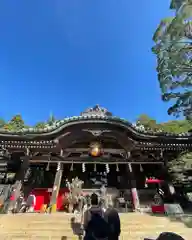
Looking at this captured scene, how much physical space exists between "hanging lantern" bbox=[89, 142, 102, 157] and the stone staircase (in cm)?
384

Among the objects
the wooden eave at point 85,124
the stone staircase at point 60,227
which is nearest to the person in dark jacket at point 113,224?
the stone staircase at point 60,227

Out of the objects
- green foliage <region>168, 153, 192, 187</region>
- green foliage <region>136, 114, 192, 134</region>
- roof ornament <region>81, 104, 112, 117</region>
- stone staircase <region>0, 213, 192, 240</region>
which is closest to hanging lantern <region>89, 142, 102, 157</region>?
roof ornament <region>81, 104, 112, 117</region>

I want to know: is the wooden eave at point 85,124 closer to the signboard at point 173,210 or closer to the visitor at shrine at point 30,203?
the signboard at point 173,210

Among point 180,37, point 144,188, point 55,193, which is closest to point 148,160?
point 144,188

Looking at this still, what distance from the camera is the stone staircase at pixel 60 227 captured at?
20.4ft

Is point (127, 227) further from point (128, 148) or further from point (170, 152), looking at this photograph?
point (170, 152)

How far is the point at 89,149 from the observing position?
10.8 m

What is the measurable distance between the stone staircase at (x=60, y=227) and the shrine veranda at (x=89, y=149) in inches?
80.3

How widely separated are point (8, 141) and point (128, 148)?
6.91 meters

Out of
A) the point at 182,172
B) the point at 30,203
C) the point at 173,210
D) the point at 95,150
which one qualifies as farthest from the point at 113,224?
the point at 182,172

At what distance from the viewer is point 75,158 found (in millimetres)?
10664

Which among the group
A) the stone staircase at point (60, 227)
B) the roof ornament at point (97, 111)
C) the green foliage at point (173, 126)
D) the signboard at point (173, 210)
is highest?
the green foliage at point (173, 126)

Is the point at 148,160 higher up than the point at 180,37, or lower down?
lower down

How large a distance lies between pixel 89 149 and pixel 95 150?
1.42 ft
